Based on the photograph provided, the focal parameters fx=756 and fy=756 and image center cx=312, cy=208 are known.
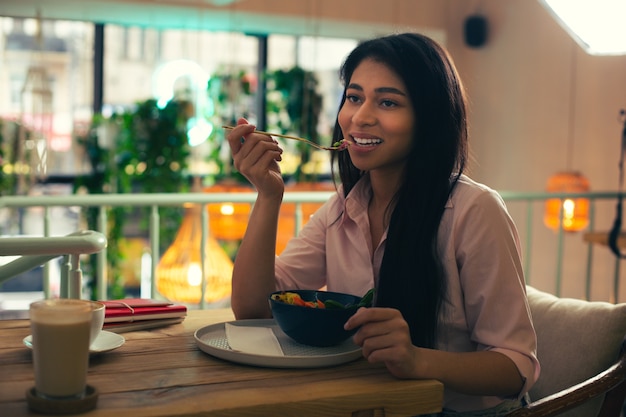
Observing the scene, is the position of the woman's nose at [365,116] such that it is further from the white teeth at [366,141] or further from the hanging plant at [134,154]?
the hanging plant at [134,154]

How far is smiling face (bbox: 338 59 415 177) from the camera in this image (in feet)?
5.15

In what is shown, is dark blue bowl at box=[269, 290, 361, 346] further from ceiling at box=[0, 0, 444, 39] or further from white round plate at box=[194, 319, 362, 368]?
ceiling at box=[0, 0, 444, 39]

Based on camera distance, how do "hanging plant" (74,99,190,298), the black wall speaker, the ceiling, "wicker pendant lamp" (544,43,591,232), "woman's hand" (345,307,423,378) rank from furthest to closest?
1. the black wall speaker
2. the ceiling
3. "hanging plant" (74,99,190,298)
4. "wicker pendant lamp" (544,43,591,232)
5. "woman's hand" (345,307,423,378)

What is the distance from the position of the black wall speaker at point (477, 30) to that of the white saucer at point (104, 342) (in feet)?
15.3

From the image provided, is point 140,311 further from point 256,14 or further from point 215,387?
point 256,14

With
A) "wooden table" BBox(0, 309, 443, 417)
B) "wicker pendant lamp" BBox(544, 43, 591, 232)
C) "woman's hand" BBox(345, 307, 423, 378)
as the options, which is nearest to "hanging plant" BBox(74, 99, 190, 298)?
"wicker pendant lamp" BBox(544, 43, 591, 232)

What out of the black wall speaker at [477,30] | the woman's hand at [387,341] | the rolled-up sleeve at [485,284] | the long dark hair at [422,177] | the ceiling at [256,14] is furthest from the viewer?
the black wall speaker at [477,30]

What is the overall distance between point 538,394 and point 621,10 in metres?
1.12

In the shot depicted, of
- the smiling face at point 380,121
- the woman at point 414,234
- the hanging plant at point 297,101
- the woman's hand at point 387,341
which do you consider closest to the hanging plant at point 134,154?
the hanging plant at point 297,101

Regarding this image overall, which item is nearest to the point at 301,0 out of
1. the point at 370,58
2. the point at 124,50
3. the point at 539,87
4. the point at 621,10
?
the point at 124,50

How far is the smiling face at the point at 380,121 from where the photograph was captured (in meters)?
1.57

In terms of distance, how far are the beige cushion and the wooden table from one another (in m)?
0.54

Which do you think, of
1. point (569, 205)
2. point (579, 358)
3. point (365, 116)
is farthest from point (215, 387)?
point (569, 205)

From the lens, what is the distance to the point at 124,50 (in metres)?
5.46
